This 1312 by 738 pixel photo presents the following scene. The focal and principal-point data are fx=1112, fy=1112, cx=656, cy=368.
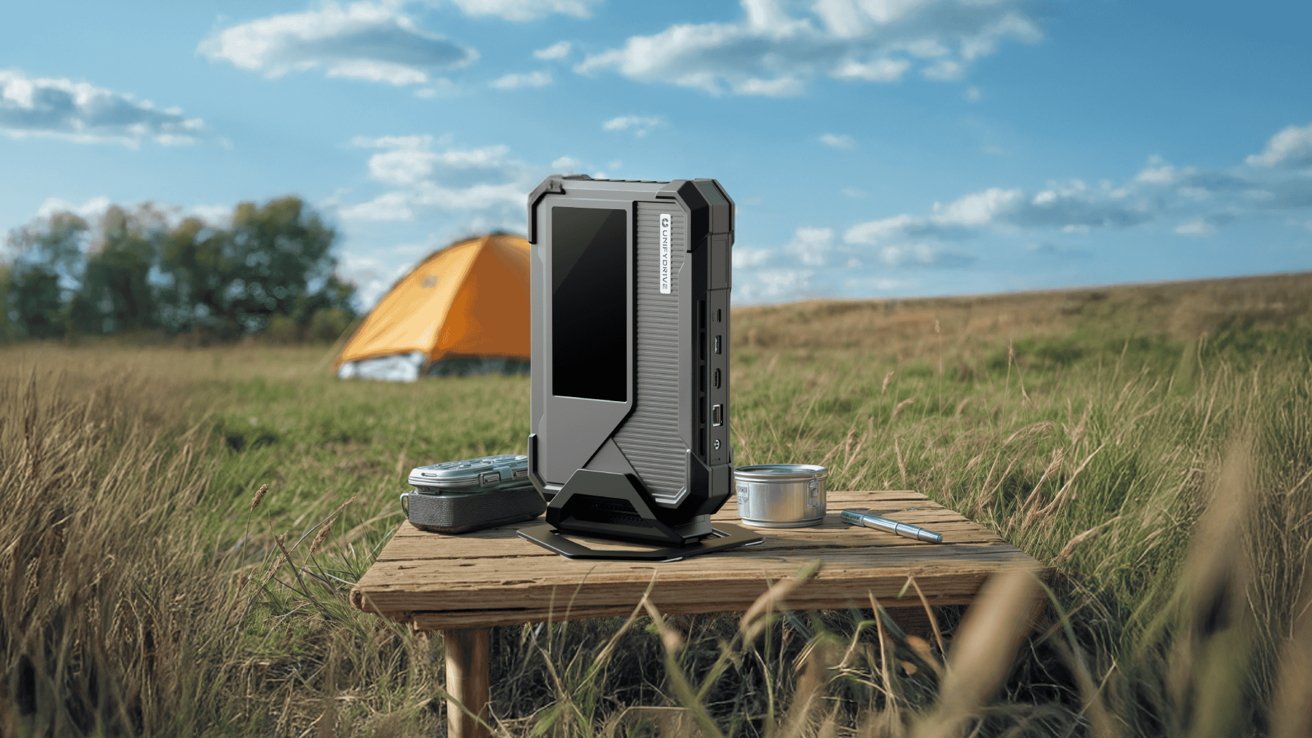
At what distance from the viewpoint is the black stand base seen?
8.64 feet

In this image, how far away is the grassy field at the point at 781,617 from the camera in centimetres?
194

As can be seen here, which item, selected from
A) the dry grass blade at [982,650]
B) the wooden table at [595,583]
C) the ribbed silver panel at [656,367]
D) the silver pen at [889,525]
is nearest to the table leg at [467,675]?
the wooden table at [595,583]

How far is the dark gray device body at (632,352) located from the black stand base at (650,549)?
4 centimetres

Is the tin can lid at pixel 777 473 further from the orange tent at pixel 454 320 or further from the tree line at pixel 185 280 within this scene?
the tree line at pixel 185 280

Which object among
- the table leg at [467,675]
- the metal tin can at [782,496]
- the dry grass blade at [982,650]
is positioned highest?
the dry grass blade at [982,650]

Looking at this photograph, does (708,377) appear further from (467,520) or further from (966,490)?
(966,490)

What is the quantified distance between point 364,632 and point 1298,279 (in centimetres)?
990

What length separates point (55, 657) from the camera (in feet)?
7.78

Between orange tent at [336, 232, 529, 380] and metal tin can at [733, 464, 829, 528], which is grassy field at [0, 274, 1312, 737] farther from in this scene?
orange tent at [336, 232, 529, 380]

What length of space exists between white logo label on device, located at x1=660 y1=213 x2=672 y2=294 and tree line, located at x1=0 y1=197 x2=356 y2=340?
61.7ft

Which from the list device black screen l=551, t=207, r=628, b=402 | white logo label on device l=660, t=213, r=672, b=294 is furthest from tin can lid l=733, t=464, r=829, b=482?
white logo label on device l=660, t=213, r=672, b=294

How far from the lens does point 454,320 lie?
1189 centimetres

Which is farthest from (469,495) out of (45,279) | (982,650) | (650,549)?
(45,279)

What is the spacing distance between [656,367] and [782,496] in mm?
594
